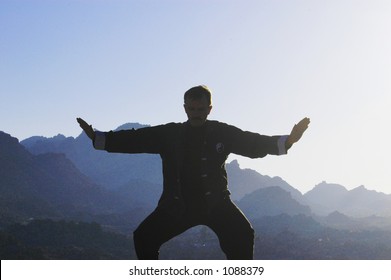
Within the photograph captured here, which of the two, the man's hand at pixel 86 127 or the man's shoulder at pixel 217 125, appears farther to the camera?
the man's shoulder at pixel 217 125

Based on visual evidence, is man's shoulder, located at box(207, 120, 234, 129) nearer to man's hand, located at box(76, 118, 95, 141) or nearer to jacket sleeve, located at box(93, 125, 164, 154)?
jacket sleeve, located at box(93, 125, 164, 154)

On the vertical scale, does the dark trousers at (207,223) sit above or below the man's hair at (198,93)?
below

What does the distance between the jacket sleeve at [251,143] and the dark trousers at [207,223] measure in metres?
0.82

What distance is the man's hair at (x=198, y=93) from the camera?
21.3 feet

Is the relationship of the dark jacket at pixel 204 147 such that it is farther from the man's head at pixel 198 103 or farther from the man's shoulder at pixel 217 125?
the man's head at pixel 198 103

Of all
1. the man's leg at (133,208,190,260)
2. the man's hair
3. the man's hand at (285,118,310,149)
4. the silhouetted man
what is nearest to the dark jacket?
the silhouetted man

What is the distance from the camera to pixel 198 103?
653 cm

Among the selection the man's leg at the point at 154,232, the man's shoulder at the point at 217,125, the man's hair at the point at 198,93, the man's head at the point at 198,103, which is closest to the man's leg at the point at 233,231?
the man's leg at the point at 154,232

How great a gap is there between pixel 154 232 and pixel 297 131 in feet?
8.01

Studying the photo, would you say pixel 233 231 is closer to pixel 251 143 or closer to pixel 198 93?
pixel 251 143

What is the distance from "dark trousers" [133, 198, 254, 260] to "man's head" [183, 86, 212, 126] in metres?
1.27

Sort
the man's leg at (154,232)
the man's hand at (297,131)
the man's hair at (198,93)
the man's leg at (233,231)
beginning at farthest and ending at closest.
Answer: the man's hair at (198,93)
the man's hand at (297,131)
the man's leg at (154,232)
the man's leg at (233,231)
